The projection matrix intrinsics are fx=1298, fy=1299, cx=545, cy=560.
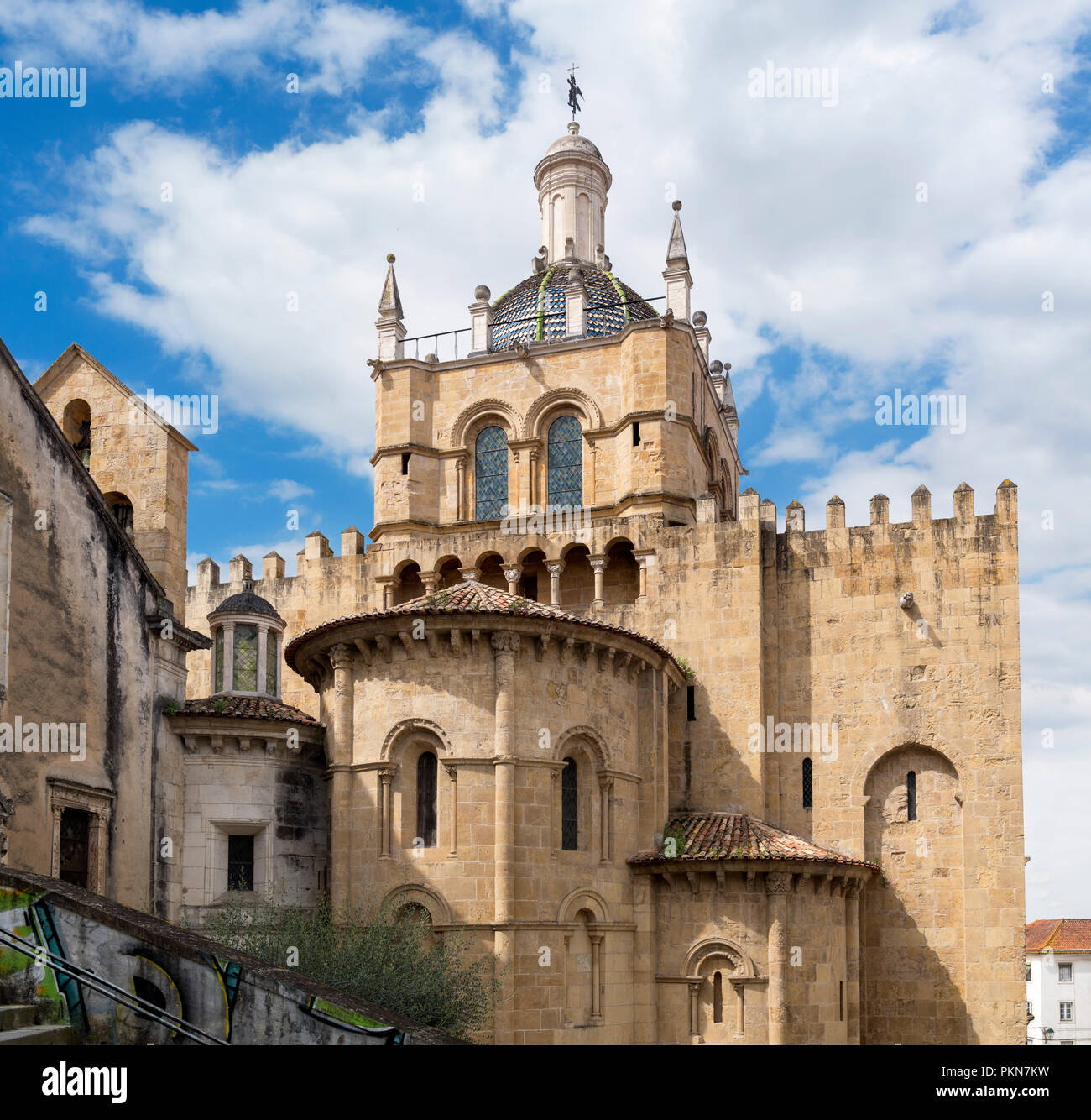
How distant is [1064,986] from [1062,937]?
247 centimetres

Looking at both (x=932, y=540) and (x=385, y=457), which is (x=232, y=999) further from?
(x=385, y=457)

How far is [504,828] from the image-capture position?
23766 millimetres

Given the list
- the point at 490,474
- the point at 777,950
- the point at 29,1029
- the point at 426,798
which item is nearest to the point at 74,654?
the point at 426,798

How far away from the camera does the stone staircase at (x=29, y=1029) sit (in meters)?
10.8

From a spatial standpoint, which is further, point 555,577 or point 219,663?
point 555,577

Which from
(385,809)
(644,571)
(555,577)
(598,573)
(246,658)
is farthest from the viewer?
(555,577)

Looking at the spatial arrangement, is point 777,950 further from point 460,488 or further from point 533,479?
point 460,488

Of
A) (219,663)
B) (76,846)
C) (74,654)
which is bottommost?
(76,846)

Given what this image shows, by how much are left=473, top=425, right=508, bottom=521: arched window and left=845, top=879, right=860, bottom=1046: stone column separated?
1394 cm

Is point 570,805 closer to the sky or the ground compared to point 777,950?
closer to the sky

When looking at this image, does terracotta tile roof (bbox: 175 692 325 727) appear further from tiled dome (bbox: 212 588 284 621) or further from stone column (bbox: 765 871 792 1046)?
stone column (bbox: 765 871 792 1046)

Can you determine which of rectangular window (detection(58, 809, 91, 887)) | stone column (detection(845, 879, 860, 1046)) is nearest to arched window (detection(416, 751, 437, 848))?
rectangular window (detection(58, 809, 91, 887))

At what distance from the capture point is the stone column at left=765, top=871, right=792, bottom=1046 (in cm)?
2544

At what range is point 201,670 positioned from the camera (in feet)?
115
